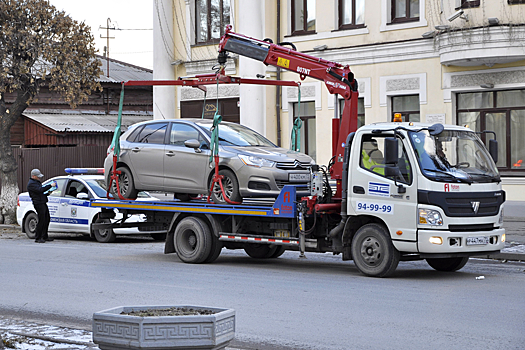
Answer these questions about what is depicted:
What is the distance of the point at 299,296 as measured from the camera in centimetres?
976

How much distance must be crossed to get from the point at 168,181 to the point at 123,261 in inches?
67.5

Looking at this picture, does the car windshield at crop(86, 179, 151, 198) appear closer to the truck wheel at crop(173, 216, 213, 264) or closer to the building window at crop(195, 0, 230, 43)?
the truck wheel at crop(173, 216, 213, 264)

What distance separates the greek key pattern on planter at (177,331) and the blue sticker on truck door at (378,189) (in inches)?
260

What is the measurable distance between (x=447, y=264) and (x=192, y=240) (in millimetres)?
4431

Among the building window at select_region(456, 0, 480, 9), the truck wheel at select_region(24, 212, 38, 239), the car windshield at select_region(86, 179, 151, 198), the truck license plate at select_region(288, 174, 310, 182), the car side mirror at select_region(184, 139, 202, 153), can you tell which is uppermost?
the building window at select_region(456, 0, 480, 9)

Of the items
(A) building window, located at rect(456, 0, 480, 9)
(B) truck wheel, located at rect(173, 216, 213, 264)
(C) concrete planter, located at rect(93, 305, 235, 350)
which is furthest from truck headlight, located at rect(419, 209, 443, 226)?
(A) building window, located at rect(456, 0, 480, 9)

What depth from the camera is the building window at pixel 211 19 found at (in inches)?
1045

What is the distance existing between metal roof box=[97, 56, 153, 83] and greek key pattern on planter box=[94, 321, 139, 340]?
36200 mm

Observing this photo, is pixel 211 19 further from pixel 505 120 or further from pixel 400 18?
pixel 505 120

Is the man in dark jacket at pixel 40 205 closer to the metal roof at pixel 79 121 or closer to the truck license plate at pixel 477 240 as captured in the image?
the truck license plate at pixel 477 240

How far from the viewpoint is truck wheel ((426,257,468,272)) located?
1202cm

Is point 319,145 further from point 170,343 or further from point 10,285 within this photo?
point 170,343

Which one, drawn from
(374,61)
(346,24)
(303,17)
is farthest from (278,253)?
(303,17)

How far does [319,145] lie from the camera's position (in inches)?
952
